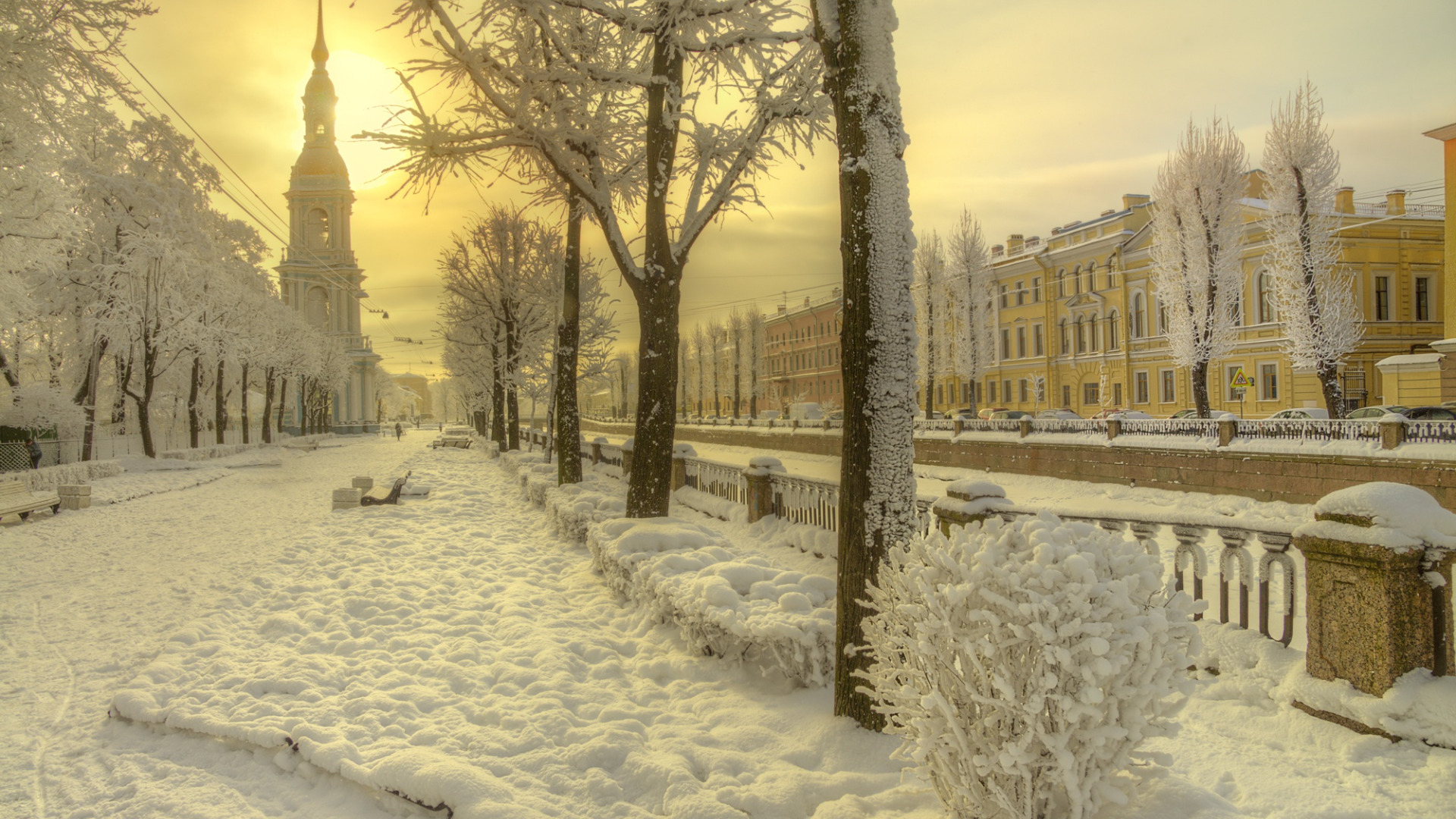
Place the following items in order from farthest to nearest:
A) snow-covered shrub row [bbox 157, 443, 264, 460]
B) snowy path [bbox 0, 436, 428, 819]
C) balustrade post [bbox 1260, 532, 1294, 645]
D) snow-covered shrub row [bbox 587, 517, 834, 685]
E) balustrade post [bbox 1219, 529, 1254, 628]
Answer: snow-covered shrub row [bbox 157, 443, 264, 460], balustrade post [bbox 1219, 529, 1254, 628], balustrade post [bbox 1260, 532, 1294, 645], snow-covered shrub row [bbox 587, 517, 834, 685], snowy path [bbox 0, 436, 428, 819]

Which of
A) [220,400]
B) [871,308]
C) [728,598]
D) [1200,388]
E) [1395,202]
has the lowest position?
[728,598]

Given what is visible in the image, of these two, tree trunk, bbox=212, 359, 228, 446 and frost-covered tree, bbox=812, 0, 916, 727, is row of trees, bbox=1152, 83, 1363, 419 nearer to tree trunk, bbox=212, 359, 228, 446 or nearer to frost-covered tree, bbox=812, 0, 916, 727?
frost-covered tree, bbox=812, 0, 916, 727

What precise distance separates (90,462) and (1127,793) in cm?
2789

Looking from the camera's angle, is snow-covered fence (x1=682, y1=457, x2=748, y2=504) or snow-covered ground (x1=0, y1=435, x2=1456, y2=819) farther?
snow-covered fence (x1=682, y1=457, x2=748, y2=504)

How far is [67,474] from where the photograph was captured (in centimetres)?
1945

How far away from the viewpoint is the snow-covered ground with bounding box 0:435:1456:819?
354 cm

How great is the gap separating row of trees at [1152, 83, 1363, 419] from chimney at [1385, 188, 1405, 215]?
12.0 metres

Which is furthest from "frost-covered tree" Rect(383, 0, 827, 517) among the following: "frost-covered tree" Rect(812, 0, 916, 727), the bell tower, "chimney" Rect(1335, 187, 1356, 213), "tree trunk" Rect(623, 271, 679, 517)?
the bell tower

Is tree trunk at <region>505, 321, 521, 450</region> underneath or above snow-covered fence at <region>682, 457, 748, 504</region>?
above

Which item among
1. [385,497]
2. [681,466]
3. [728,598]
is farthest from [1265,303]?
[728,598]

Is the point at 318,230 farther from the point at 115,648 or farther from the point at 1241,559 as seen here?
the point at 1241,559

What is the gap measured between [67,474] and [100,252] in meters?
9.80

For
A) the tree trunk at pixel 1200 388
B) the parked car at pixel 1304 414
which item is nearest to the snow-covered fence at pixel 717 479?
the tree trunk at pixel 1200 388

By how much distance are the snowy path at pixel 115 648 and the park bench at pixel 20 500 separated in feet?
1.22
